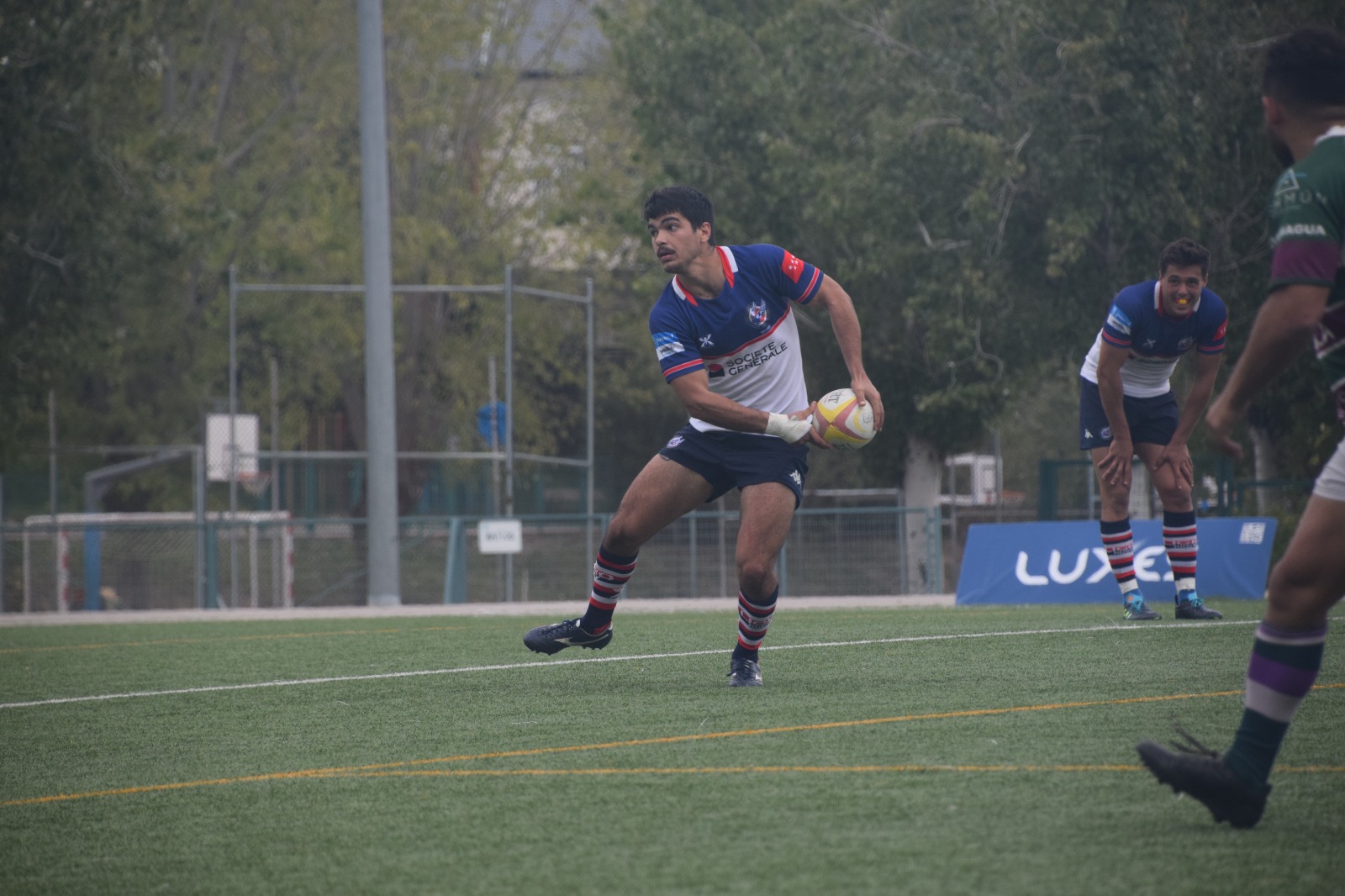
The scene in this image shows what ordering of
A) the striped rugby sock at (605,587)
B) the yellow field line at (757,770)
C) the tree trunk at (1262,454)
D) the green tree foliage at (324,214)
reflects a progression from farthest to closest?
1. the green tree foliage at (324,214)
2. the tree trunk at (1262,454)
3. the striped rugby sock at (605,587)
4. the yellow field line at (757,770)

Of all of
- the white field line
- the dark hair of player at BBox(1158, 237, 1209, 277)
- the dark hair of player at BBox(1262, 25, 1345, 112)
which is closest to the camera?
the dark hair of player at BBox(1262, 25, 1345, 112)

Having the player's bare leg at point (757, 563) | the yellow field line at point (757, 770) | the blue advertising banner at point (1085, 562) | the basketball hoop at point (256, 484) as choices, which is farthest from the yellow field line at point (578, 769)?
the basketball hoop at point (256, 484)

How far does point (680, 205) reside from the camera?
6.82 m

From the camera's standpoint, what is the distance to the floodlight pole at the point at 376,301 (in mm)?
18125

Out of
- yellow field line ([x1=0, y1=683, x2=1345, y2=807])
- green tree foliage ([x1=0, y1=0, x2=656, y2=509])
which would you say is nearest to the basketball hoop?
green tree foliage ([x1=0, y1=0, x2=656, y2=509])

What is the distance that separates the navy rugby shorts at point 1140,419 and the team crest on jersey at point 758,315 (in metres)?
3.23

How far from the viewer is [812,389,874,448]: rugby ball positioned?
22.0 feet

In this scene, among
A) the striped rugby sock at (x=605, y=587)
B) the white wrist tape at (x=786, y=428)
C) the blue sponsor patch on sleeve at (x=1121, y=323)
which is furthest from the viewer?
the blue sponsor patch on sleeve at (x=1121, y=323)

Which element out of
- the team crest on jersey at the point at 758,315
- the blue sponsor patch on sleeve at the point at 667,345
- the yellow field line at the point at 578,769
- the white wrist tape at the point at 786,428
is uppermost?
the team crest on jersey at the point at 758,315

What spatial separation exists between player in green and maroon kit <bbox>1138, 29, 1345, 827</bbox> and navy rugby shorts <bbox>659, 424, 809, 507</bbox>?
2884mm

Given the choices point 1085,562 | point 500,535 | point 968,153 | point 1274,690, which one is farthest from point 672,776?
point 968,153

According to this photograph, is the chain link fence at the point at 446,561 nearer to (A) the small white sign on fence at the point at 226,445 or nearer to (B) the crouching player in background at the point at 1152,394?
(A) the small white sign on fence at the point at 226,445

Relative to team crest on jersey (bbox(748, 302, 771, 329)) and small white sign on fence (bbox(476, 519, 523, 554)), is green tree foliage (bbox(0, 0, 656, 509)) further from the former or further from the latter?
team crest on jersey (bbox(748, 302, 771, 329))

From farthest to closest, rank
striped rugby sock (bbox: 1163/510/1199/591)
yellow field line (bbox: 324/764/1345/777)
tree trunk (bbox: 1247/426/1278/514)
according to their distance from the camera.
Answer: tree trunk (bbox: 1247/426/1278/514) < striped rugby sock (bbox: 1163/510/1199/591) < yellow field line (bbox: 324/764/1345/777)
